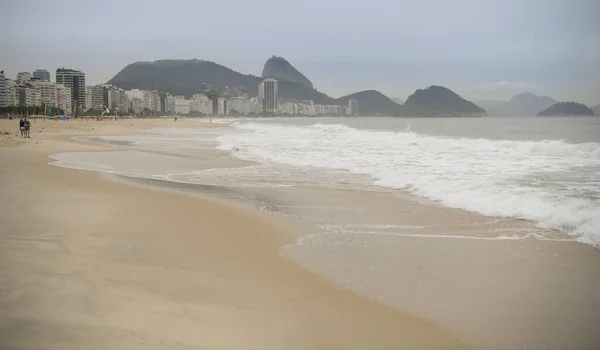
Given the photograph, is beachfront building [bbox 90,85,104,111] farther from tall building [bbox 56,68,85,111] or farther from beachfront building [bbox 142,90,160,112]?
beachfront building [bbox 142,90,160,112]

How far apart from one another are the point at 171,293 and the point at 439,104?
150590 mm

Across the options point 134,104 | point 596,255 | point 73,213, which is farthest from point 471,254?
point 134,104

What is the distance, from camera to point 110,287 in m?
3.45

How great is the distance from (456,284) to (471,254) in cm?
97

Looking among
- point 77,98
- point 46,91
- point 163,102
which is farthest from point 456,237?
point 163,102

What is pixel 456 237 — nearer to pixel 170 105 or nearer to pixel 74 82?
pixel 74 82

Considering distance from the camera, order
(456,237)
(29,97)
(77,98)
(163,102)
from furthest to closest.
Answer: (163,102) < (77,98) < (29,97) < (456,237)

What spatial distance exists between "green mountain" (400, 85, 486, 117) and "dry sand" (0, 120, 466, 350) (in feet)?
481

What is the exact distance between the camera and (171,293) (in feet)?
11.2

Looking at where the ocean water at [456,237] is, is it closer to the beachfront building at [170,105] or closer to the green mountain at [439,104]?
the green mountain at [439,104]

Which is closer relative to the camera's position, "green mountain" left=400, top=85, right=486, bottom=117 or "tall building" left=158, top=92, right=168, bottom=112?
"green mountain" left=400, top=85, right=486, bottom=117

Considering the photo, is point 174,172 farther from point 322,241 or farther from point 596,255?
point 596,255

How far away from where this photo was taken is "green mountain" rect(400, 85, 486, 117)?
142375 mm

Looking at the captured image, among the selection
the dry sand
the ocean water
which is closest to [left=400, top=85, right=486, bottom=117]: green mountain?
the ocean water
